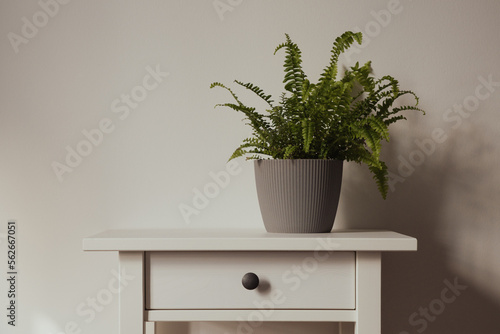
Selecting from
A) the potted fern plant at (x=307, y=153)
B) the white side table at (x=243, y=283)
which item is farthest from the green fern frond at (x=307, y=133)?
the white side table at (x=243, y=283)

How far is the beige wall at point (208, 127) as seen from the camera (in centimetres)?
131

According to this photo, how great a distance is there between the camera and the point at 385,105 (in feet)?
3.63

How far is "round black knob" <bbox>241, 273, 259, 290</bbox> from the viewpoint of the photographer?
97 cm

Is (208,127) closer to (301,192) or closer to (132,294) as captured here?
(301,192)

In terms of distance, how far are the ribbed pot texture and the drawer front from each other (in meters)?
0.10

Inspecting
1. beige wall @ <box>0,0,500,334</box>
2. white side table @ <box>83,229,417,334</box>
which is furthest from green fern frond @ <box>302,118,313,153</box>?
beige wall @ <box>0,0,500,334</box>

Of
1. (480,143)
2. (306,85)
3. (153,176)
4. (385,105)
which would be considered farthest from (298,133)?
(480,143)

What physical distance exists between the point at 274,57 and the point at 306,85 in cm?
31

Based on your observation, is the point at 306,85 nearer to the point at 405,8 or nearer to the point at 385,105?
the point at 385,105

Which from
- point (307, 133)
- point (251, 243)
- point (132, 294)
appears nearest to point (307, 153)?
point (307, 133)

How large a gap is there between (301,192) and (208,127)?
38cm

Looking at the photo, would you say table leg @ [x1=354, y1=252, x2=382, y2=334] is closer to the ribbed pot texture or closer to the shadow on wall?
the ribbed pot texture

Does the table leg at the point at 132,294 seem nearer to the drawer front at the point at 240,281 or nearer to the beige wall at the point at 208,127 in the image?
the drawer front at the point at 240,281

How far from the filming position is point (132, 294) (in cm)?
98
